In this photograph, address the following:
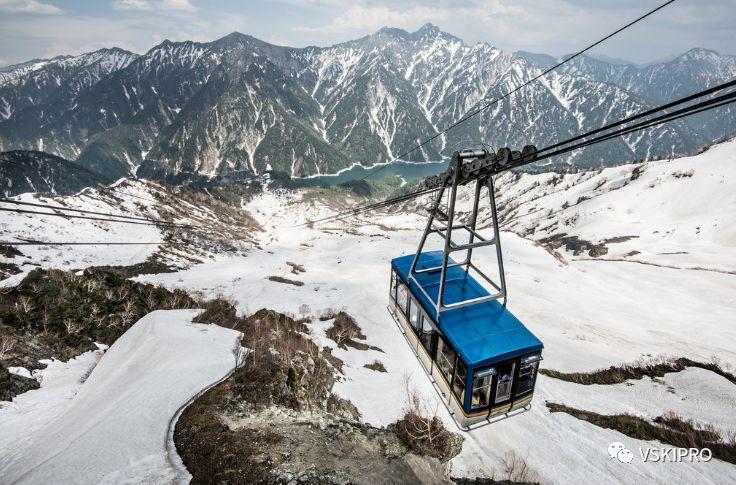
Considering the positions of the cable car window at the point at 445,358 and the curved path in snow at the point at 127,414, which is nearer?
the curved path in snow at the point at 127,414

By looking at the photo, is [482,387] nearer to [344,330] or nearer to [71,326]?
[344,330]

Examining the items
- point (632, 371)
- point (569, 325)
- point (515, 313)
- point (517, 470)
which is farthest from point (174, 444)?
point (569, 325)

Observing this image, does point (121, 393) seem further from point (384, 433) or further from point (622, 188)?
point (622, 188)

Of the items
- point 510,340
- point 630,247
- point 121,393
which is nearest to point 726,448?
point 510,340

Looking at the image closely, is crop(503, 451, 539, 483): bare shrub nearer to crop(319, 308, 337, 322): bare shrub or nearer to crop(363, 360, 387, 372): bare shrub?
crop(363, 360, 387, 372): bare shrub

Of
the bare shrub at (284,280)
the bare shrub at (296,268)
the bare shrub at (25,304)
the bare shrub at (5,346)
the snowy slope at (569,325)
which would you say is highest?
the bare shrub at (5,346)

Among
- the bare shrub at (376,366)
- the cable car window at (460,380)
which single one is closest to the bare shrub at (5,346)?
the bare shrub at (376,366)

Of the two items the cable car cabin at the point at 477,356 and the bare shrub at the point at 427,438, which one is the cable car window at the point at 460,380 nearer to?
the cable car cabin at the point at 477,356
